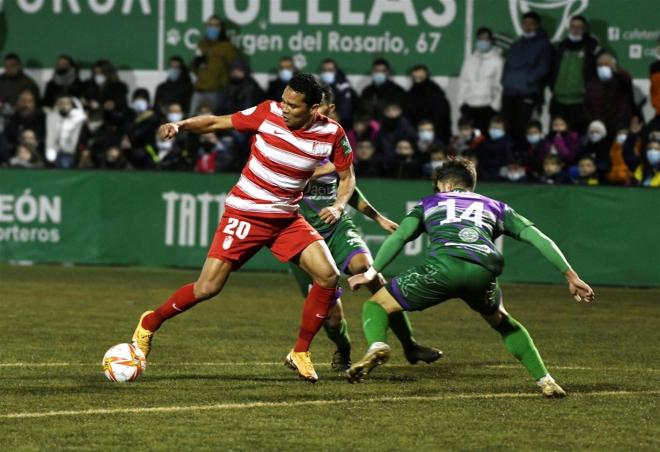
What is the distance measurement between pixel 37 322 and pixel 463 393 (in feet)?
18.4

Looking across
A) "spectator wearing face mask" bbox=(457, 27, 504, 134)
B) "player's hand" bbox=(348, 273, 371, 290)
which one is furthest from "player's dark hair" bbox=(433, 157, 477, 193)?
"spectator wearing face mask" bbox=(457, 27, 504, 134)

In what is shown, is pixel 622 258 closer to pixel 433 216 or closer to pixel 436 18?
pixel 436 18

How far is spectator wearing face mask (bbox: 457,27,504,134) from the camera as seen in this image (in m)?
21.4

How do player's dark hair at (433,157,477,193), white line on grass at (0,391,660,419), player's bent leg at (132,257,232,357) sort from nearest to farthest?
1. white line on grass at (0,391,660,419)
2. player's dark hair at (433,157,477,193)
3. player's bent leg at (132,257,232,357)

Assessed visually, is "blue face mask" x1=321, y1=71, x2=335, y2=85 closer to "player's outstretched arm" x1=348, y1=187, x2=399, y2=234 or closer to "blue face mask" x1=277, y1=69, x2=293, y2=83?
"blue face mask" x1=277, y1=69, x2=293, y2=83

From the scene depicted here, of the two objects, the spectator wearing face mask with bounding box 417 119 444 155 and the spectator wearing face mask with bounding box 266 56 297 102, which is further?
the spectator wearing face mask with bounding box 266 56 297 102

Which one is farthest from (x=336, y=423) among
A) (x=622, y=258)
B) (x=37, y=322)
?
(x=622, y=258)

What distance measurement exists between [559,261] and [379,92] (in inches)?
522

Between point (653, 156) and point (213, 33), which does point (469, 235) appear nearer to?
point (653, 156)

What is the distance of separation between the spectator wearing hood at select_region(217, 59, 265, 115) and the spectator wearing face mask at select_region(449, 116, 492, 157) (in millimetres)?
3199

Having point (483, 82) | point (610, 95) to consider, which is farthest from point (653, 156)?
point (483, 82)

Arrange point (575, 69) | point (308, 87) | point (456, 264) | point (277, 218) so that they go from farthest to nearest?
point (575, 69), point (277, 218), point (308, 87), point (456, 264)

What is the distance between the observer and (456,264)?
906 centimetres

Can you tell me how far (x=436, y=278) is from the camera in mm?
9086
